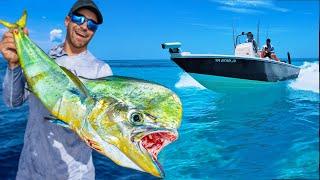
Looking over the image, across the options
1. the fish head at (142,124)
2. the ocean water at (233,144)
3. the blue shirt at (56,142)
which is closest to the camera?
the fish head at (142,124)

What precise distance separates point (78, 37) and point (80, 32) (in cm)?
3

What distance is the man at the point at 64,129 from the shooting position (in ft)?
6.52

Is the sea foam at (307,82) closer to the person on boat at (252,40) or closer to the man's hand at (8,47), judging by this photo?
the person on boat at (252,40)

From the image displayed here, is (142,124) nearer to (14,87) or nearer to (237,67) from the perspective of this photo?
(14,87)

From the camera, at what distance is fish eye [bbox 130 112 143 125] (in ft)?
5.14

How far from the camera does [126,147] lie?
155 cm

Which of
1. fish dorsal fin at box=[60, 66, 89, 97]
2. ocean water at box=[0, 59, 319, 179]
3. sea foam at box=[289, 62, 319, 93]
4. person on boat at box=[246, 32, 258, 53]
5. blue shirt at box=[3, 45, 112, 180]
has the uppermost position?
fish dorsal fin at box=[60, 66, 89, 97]

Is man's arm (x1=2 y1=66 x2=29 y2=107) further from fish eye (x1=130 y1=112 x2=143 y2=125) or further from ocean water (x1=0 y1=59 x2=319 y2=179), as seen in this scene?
ocean water (x1=0 y1=59 x2=319 y2=179)

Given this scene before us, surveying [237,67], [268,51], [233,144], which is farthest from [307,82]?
[233,144]

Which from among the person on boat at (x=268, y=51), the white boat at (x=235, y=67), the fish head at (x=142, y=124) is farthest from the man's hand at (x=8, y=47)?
the person on boat at (x=268, y=51)

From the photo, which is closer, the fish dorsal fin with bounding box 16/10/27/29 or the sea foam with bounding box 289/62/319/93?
the fish dorsal fin with bounding box 16/10/27/29

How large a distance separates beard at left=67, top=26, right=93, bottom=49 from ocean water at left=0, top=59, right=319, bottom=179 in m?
3.45

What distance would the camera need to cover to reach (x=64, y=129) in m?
2.03

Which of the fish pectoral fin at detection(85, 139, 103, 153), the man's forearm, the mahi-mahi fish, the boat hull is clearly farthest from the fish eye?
the boat hull
